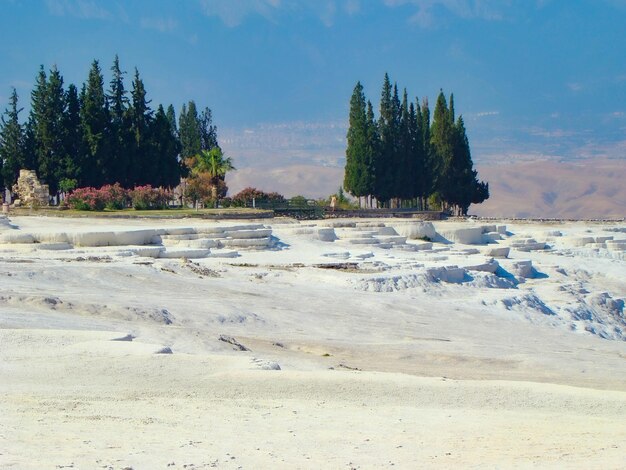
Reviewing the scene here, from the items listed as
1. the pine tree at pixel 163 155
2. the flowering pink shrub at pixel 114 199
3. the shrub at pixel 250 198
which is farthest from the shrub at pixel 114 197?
the shrub at pixel 250 198

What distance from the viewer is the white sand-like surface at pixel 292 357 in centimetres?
771

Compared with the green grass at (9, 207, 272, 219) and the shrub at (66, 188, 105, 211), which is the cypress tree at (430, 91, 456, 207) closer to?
the green grass at (9, 207, 272, 219)

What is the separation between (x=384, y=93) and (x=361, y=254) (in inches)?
1237

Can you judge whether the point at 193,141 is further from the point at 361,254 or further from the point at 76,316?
the point at 76,316

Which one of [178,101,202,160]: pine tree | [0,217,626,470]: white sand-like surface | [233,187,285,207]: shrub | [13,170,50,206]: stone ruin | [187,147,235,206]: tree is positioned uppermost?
[178,101,202,160]: pine tree

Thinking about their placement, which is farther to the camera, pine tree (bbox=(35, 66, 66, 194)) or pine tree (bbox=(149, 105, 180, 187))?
pine tree (bbox=(149, 105, 180, 187))

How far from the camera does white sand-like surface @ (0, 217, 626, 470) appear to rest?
771 centimetres

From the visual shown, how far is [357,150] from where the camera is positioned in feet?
187

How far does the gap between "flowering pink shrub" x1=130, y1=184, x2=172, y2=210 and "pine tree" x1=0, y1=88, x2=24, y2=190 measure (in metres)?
7.57

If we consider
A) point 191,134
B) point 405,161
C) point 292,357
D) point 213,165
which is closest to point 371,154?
point 405,161

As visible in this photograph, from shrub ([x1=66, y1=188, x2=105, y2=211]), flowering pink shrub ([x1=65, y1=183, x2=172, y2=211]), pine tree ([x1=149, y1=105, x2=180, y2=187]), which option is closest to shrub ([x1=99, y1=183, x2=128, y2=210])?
flowering pink shrub ([x1=65, y1=183, x2=172, y2=211])

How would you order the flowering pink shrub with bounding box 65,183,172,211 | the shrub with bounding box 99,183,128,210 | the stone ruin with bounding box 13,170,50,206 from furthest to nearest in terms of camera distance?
the stone ruin with bounding box 13,170,50,206, the shrub with bounding box 99,183,128,210, the flowering pink shrub with bounding box 65,183,172,211

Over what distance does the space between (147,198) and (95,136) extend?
217 inches

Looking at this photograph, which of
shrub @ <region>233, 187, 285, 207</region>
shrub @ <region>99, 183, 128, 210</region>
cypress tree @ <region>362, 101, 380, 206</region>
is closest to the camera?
shrub @ <region>99, 183, 128, 210</region>
